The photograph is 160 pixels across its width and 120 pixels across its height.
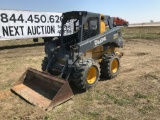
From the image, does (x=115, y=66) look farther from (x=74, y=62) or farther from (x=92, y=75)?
(x=74, y=62)

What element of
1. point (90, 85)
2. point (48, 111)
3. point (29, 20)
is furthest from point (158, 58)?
point (29, 20)

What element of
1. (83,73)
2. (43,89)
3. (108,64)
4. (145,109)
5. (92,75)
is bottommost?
(145,109)

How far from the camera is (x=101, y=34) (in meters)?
7.04

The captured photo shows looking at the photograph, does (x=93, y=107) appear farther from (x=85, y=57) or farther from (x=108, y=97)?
(x=85, y=57)

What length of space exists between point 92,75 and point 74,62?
2.63ft

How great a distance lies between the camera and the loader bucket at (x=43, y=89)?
5551 mm

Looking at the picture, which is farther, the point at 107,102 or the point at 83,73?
the point at 83,73

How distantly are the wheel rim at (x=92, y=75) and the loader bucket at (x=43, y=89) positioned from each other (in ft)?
3.05

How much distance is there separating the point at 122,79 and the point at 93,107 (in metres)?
2.50

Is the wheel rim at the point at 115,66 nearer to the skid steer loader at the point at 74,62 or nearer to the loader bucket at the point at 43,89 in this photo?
the skid steer loader at the point at 74,62

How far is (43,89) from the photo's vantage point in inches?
252

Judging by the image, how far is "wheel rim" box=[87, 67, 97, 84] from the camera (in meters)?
6.50

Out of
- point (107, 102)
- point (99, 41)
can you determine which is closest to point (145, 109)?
point (107, 102)

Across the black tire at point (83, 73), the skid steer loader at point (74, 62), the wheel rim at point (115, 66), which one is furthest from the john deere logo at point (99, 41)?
the wheel rim at point (115, 66)
